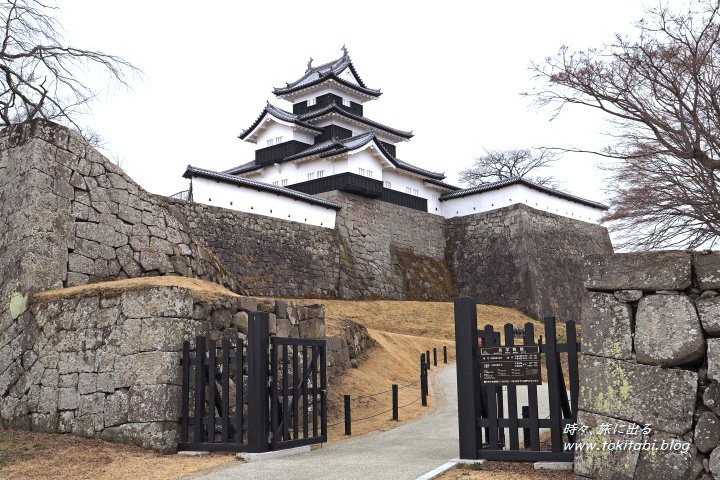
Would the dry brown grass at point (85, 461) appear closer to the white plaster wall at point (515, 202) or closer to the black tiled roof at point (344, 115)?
the white plaster wall at point (515, 202)

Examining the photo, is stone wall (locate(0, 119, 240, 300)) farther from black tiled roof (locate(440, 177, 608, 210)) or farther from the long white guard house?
black tiled roof (locate(440, 177, 608, 210))

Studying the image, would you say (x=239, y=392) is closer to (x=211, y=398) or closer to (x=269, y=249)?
(x=211, y=398)

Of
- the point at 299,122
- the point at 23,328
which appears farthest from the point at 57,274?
the point at 299,122

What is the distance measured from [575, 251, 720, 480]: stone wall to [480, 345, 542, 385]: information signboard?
1.58ft

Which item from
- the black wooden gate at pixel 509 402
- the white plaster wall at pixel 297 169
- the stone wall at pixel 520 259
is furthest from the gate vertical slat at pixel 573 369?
the white plaster wall at pixel 297 169

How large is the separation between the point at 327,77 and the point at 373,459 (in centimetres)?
2637

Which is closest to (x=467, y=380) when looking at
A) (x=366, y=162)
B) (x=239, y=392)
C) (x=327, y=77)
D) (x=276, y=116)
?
(x=239, y=392)

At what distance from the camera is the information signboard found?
18.2 feet

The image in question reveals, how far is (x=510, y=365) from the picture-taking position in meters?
5.66

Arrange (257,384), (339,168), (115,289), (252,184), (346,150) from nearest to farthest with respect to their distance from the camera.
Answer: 1. (257,384)
2. (115,289)
3. (252,184)
4. (346,150)
5. (339,168)

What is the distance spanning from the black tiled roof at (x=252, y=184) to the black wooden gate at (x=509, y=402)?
15447 millimetres

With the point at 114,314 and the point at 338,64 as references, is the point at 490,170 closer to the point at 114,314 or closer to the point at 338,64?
the point at 338,64

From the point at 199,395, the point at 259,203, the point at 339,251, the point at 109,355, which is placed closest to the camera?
the point at 199,395

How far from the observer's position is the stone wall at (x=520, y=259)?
1025 inches
